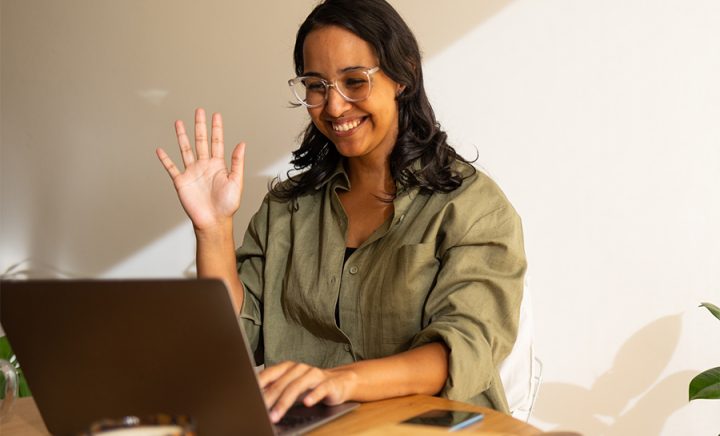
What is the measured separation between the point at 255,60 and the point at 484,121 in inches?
35.5

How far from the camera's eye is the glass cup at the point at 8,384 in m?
0.91

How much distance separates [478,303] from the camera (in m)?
1.23

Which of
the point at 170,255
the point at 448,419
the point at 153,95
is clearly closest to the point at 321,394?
the point at 448,419

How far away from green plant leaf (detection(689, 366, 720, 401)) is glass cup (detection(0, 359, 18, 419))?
1.59m

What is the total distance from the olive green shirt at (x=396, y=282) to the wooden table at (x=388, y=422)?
0.16 metres

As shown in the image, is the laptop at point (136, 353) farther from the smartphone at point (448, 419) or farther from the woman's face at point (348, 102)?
the woman's face at point (348, 102)

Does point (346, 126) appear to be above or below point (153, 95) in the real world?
below

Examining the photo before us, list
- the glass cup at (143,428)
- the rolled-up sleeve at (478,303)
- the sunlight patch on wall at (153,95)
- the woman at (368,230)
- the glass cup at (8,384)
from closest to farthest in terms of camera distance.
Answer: the glass cup at (143,428)
the glass cup at (8,384)
the rolled-up sleeve at (478,303)
the woman at (368,230)
the sunlight patch on wall at (153,95)


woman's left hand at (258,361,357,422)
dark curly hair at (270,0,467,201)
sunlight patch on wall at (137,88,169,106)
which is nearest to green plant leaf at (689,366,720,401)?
dark curly hair at (270,0,467,201)

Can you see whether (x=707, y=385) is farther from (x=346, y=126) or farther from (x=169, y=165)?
(x=169, y=165)

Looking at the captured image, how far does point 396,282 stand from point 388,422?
526mm

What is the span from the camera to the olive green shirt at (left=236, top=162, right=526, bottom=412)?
1214 mm

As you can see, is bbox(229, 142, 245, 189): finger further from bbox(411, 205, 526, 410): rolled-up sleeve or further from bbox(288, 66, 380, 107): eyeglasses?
bbox(411, 205, 526, 410): rolled-up sleeve

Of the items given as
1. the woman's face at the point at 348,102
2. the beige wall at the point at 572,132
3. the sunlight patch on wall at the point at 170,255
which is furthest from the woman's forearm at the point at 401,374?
the sunlight patch on wall at the point at 170,255
